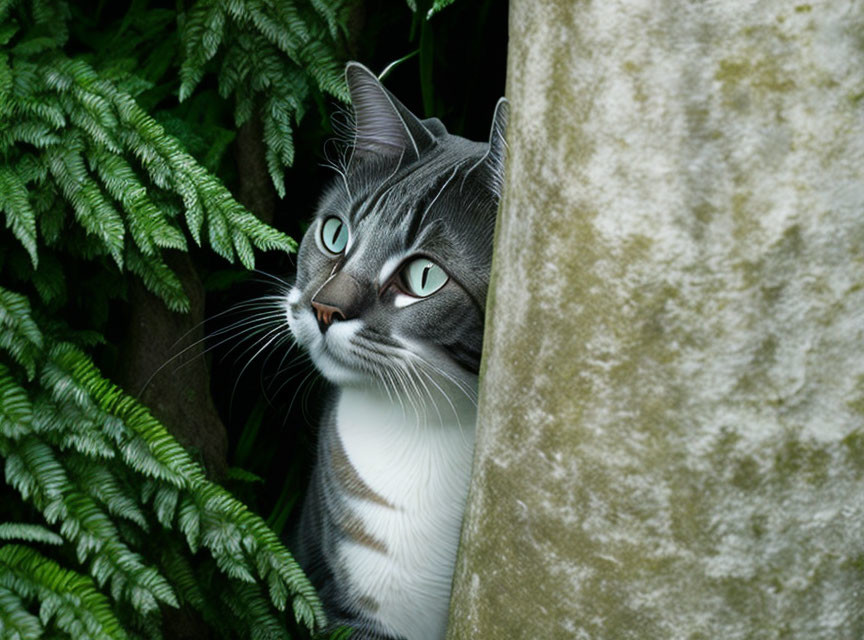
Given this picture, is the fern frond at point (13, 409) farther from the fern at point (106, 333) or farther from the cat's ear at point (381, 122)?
the cat's ear at point (381, 122)

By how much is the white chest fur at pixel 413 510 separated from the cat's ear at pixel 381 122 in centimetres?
53

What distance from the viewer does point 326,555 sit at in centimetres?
222

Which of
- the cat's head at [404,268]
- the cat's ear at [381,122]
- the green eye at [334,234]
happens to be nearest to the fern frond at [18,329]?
the cat's head at [404,268]

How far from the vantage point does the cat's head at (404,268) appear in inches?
75.9

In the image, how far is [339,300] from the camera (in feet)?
6.31

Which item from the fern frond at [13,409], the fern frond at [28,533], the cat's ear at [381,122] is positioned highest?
the cat's ear at [381,122]

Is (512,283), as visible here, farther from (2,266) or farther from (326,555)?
(2,266)

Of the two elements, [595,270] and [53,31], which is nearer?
[595,270]

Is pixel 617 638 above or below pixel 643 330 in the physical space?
below

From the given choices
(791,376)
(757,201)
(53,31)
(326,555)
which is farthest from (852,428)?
(53,31)

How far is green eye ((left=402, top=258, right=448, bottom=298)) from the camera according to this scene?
1.97 m

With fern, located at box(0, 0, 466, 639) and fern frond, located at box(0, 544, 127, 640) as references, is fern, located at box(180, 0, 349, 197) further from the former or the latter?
fern frond, located at box(0, 544, 127, 640)

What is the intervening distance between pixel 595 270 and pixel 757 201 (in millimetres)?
215

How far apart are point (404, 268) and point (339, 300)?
0.15 m
